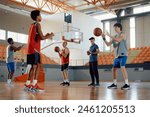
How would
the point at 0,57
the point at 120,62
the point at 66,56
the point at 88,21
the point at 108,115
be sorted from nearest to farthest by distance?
the point at 108,115 → the point at 120,62 → the point at 66,56 → the point at 0,57 → the point at 88,21

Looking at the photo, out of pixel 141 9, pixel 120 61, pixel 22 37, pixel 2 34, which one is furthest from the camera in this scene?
pixel 141 9

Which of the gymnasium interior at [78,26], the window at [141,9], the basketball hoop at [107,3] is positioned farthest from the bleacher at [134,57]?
the window at [141,9]

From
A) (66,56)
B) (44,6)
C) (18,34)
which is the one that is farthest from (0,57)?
(66,56)

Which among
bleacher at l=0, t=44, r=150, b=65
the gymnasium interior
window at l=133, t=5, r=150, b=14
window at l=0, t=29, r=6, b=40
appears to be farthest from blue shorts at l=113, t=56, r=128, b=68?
window at l=133, t=5, r=150, b=14

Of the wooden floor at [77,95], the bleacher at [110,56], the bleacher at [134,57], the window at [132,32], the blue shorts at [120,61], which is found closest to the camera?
the wooden floor at [77,95]

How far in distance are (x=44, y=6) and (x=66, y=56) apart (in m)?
13.0

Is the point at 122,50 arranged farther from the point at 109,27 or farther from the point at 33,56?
the point at 109,27

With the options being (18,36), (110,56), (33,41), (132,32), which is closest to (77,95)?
(33,41)

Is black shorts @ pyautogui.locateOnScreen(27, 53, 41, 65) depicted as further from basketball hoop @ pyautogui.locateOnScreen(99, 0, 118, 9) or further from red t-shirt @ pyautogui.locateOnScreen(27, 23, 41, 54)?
basketball hoop @ pyautogui.locateOnScreen(99, 0, 118, 9)

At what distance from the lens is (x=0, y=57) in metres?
15.2

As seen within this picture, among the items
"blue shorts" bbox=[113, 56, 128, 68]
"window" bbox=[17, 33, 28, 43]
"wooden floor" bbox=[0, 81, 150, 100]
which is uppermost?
"window" bbox=[17, 33, 28, 43]

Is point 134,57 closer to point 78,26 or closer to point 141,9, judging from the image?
point 141,9

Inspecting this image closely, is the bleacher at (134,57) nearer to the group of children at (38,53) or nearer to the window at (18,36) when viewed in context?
the window at (18,36)

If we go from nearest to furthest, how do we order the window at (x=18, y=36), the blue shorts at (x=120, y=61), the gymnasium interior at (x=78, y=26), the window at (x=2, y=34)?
the blue shorts at (x=120, y=61) → the gymnasium interior at (x=78, y=26) → the window at (x=2, y=34) → the window at (x=18, y=36)
